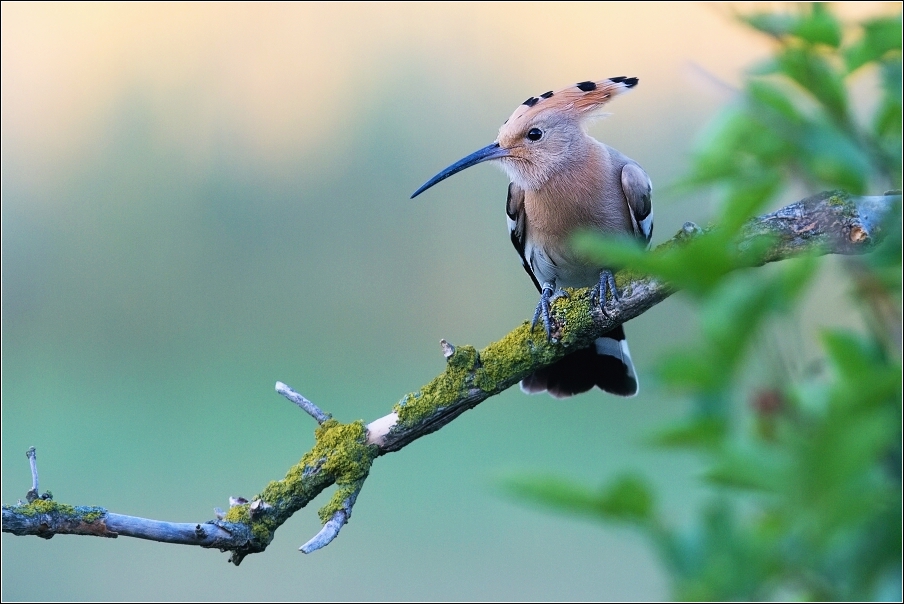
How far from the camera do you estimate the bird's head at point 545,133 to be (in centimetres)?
197

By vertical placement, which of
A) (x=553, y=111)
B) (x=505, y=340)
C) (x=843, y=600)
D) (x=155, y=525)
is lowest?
(x=843, y=600)

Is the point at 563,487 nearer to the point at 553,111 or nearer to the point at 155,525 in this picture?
the point at 155,525

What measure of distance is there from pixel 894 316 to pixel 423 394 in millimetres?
907

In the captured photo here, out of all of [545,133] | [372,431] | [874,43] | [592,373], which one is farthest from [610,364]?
[874,43]

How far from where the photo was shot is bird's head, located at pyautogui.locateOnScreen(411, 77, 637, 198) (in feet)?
6.47

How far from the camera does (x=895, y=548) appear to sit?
1.32 ft

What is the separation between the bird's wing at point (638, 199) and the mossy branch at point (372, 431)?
571 millimetres

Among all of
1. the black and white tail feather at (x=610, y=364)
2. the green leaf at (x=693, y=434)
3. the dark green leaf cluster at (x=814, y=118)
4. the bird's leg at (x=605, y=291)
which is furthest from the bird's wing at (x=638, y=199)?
the green leaf at (x=693, y=434)

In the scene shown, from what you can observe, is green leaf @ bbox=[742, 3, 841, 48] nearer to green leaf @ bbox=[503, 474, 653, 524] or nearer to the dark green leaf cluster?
the dark green leaf cluster

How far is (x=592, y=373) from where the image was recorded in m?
1.91

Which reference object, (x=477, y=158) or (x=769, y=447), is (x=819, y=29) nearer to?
(x=769, y=447)

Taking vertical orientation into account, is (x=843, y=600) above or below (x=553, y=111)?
below

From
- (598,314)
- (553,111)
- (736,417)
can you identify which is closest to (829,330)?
(736,417)

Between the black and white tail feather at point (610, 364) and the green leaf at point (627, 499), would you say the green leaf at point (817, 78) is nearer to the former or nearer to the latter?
the green leaf at point (627, 499)
